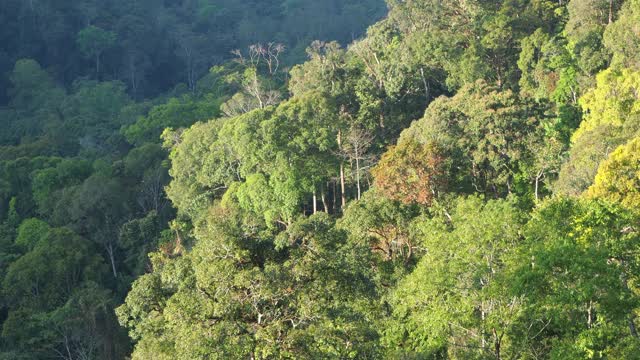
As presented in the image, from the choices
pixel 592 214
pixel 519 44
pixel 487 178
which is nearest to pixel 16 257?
pixel 487 178

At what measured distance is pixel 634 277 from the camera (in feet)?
44.7

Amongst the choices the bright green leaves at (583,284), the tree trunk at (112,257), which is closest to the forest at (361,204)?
the bright green leaves at (583,284)

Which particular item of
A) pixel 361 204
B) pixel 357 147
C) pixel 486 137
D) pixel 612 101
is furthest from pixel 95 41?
pixel 612 101

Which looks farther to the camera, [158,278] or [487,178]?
[487,178]

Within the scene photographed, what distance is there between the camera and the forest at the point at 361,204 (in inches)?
536

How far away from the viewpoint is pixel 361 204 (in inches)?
965

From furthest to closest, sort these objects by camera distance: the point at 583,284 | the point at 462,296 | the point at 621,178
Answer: the point at 621,178, the point at 462,296, the point at 583,284

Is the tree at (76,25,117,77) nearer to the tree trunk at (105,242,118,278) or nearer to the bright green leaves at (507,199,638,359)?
the tree trunk at (105,242,118,278)

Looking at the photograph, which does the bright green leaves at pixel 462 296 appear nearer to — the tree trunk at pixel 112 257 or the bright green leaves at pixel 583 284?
the bright green leaves at pixel 583 284

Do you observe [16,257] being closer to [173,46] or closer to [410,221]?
[410,221]

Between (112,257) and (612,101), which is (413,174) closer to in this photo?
(612,101)

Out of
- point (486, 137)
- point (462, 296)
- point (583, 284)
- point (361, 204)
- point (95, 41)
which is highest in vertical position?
point (95, 41)

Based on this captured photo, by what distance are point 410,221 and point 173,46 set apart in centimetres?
5441

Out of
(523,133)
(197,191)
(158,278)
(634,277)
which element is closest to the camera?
(634,277)
